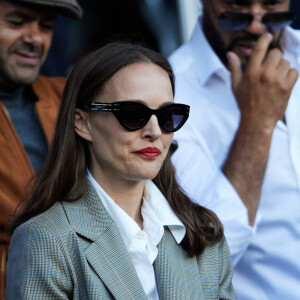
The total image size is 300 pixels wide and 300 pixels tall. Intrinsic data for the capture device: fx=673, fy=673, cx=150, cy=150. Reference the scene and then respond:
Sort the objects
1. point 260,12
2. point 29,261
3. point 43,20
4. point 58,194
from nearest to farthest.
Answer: point 29,261, point 58,194, point 260,12, point 43,20

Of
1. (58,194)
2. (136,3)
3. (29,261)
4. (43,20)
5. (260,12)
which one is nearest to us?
(29,261)

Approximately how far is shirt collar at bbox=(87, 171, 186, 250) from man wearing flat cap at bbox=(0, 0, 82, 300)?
93cm

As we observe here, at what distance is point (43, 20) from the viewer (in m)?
3.40

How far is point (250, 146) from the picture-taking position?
9.37 feet

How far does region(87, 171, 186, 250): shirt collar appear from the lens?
2180 millimetres

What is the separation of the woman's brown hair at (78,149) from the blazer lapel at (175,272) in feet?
0.15

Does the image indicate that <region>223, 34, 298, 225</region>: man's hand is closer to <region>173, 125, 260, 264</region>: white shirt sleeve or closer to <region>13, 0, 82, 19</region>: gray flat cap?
<region>173, 125, 260, 264</region>: white shirt sleeve

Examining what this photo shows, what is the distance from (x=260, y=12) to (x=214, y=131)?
612 millimetres

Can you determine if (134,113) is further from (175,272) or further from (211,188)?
(211,188)

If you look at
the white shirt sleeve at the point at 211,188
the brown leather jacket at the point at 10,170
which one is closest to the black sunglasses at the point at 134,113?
the white shirt sleeve at the point at 211,188

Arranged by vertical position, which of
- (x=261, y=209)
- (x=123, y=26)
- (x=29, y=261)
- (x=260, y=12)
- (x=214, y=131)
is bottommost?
(x=123, y=26)

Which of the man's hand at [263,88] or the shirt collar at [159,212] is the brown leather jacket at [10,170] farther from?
the man's hand at [263,88]

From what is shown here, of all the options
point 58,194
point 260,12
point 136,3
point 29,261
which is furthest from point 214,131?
point 136,3

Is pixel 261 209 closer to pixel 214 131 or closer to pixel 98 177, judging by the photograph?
pixel 214 131
